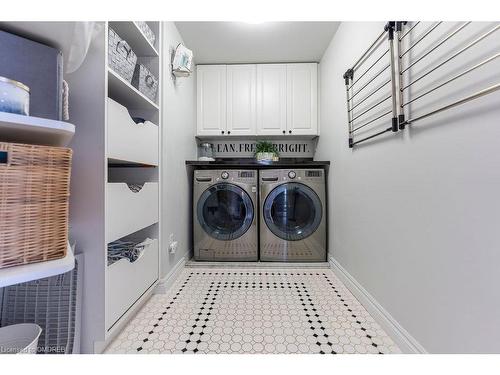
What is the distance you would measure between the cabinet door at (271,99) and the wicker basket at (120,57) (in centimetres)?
153

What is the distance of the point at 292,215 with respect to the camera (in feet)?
7.52

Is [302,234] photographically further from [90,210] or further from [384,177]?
[90,210]

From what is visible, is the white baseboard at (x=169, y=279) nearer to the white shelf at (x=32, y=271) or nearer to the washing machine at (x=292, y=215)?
the washing machine at (x=292, y=215)

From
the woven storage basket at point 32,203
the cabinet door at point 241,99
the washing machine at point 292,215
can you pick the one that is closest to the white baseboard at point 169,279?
the washing machine at point 292,215

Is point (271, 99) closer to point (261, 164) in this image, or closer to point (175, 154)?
point (261, 164)

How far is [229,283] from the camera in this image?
72.6 inches

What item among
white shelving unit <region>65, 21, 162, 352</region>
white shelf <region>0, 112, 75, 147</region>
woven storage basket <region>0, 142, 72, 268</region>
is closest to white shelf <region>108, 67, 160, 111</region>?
white shelving unit <region>65, 21, 162, 352</region>

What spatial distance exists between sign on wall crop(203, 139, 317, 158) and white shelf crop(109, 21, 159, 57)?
4.65 feet

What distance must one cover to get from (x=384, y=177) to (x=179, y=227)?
1615mm

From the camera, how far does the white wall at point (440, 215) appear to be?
2.36 feet

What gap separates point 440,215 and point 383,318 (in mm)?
699

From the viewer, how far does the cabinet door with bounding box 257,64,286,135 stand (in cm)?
260

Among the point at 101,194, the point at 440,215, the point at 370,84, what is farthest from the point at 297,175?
the point at 101,194
